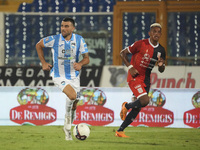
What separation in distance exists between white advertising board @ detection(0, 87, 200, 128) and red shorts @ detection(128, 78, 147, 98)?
10.3 feet

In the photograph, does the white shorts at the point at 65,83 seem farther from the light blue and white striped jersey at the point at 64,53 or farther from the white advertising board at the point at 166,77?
the white advertising board at the point at 166,77

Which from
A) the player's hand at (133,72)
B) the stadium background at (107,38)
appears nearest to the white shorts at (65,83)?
the player's hand at (133,72)

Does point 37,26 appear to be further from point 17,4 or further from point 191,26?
point 191,26

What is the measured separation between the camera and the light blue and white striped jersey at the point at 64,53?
26.0ft

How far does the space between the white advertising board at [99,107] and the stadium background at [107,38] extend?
0.08 ft

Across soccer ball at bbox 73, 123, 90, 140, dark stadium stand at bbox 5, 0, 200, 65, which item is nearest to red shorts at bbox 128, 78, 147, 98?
soccer ball at bbox 73, 123, 90, 140

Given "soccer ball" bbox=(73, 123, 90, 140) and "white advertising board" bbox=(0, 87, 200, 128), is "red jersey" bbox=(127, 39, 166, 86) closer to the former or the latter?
"soccer ball" bbox=(73, 123, 90, 140)

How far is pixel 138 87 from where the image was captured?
8.67 m

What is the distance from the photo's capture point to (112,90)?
39.4 ft

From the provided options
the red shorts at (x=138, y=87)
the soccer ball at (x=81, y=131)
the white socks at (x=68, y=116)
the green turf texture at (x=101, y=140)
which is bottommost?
the green turf texture at (x=101, y=140)

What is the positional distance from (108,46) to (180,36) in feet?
8.43

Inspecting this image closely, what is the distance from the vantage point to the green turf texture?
7.42 metres

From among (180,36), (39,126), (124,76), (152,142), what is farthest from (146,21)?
(152,142)

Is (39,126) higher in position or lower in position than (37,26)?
lower
